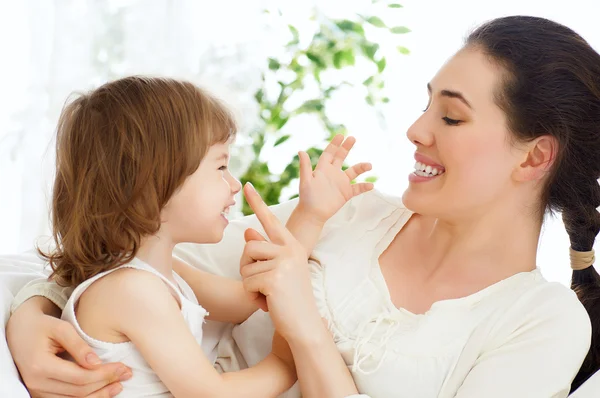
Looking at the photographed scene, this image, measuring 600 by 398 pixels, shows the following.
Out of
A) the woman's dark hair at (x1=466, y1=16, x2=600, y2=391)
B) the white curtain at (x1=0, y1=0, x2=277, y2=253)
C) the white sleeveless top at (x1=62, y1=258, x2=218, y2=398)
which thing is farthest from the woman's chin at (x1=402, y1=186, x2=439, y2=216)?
the white curtain at (x1=0, y1=0, x2=277, y2=253)

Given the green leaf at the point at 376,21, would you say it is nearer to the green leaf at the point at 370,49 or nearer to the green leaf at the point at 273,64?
the green leaf at the point at 370,49

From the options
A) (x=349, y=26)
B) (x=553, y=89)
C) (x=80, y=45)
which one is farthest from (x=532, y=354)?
(x=80, y=45)

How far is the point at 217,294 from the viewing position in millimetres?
1779

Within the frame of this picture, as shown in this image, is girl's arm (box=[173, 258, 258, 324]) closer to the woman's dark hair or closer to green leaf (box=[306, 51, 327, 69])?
the woman's dark hair

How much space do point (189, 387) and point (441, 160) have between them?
68 centimetres

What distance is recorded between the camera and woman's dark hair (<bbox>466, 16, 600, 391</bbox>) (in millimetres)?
1657

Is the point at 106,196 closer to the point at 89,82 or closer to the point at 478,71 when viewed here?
the point at 478,71

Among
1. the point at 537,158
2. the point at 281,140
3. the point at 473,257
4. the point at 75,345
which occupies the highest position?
the point at 537,158

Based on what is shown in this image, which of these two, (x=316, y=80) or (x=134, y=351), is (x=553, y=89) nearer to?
(x=134, y=351)

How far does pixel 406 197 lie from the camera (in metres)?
1.72

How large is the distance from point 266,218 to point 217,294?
0.28m

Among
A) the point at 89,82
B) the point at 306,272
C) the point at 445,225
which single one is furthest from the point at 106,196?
the point at 89,82

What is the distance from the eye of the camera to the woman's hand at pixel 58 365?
4.61 feet

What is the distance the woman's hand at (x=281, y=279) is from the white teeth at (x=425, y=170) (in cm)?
33
